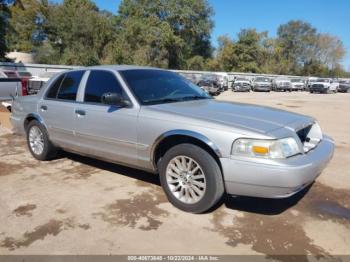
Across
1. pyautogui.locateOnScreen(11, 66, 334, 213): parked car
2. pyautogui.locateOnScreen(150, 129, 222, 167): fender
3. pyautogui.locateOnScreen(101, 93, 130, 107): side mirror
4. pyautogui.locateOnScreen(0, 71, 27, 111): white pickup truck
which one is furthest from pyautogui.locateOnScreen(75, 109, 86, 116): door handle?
pyautogui.locateOnScreen(0, 71, 27, 111): white pickup truck

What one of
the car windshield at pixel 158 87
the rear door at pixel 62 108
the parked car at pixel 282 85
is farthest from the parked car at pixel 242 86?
the rear door at pixel 62 108

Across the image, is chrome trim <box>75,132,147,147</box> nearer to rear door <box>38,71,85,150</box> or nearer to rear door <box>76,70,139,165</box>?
rear door <box>76,70,139,165</box>

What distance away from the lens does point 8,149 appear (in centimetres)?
725

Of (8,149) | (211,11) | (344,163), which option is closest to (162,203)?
(344,163)

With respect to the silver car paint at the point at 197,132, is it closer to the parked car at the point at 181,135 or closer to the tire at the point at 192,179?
the parked car at the point at 181,135

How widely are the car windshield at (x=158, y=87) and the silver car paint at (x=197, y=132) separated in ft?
0.47

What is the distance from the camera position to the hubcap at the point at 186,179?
4043mm

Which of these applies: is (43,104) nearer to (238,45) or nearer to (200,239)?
(200,239)

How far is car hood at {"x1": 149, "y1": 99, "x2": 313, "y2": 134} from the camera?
3.87 m

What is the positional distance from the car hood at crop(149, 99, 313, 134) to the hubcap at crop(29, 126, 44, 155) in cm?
259

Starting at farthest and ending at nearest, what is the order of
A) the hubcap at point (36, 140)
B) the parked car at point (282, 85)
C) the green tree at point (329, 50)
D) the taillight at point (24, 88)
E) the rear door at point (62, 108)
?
the green tree at point (329, 50) → the parked car at point (282, 85) → the taillight at point (24, 88) → the hubcap at point (36, 140) → the rear door at point (62, 108)

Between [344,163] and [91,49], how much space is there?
44886mm

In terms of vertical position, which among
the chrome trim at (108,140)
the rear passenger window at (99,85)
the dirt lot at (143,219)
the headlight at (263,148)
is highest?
the rear passenger window at (99,85)

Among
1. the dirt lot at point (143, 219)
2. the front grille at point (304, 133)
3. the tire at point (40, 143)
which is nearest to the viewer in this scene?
the dirt lot at point (143, 219)
